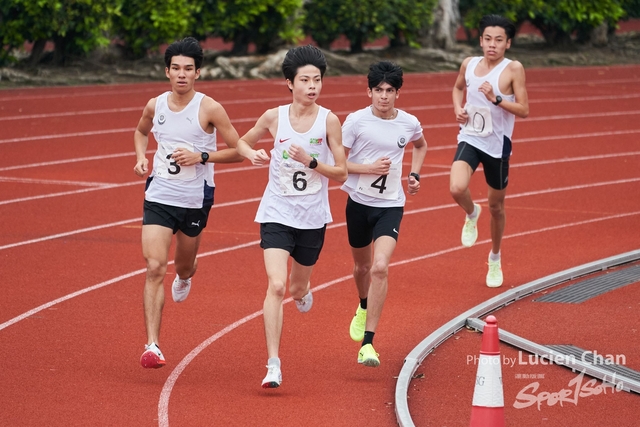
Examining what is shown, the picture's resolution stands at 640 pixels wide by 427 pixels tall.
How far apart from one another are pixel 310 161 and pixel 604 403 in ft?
6.65

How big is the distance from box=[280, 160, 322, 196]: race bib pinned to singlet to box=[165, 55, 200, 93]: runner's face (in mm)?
836

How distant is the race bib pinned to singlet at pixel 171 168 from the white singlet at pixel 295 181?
607 millimetres

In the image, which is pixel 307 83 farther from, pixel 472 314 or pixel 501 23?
pixel 501 23

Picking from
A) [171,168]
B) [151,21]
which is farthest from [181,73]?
[151,21]

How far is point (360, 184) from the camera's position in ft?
22.1

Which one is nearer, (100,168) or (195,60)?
(195,60)

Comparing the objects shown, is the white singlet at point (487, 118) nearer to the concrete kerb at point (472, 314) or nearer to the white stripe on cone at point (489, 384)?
the concrete kerb at point (472, 314)

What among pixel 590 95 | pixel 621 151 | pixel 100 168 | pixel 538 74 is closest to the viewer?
pixel 100 168

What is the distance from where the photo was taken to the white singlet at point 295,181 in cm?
621

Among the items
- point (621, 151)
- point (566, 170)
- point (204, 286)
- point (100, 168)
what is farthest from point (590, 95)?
point (204, 286)

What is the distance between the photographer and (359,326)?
22.6 feet

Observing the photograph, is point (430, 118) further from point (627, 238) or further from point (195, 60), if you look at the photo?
point (195, 60)

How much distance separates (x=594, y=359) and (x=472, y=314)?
119 cm

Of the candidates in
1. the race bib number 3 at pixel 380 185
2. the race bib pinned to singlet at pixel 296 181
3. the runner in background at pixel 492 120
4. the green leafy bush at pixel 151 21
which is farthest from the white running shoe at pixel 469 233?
the green leafy bush at pixel 151 21
